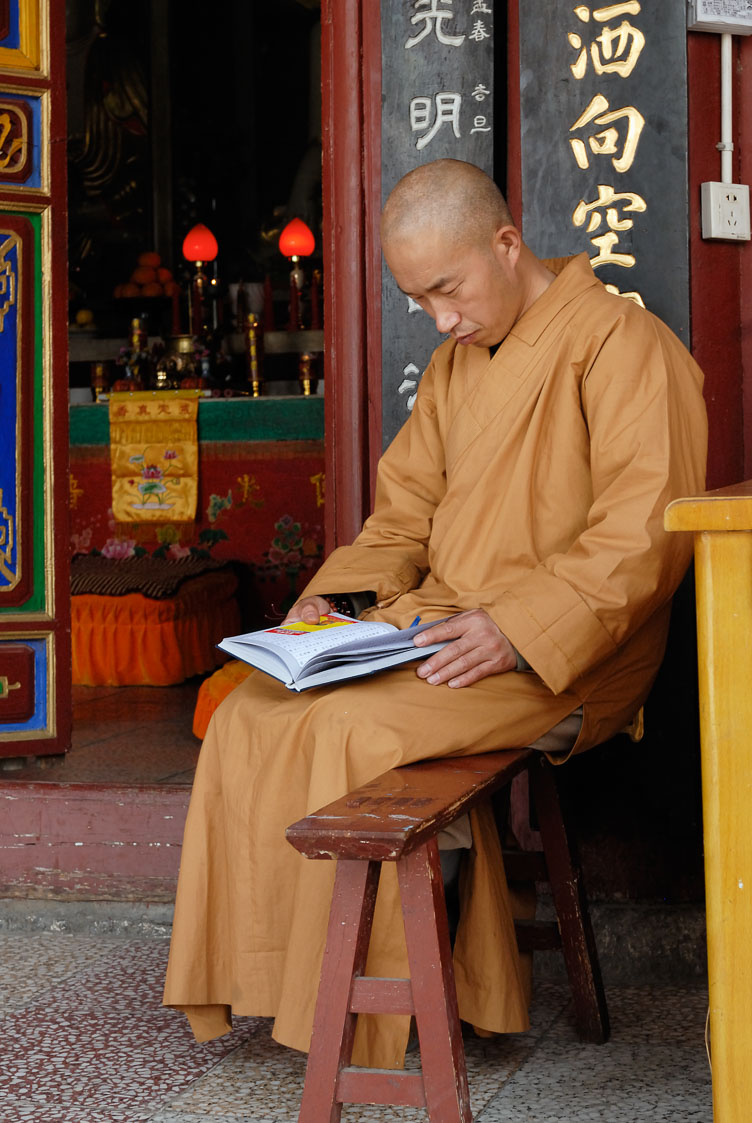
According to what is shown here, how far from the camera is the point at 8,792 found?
270 centimetres

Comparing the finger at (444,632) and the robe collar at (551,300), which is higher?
the robe collar at (551,300)

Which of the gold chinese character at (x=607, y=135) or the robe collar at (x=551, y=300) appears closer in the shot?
the robe collar at (x=551, y=300)

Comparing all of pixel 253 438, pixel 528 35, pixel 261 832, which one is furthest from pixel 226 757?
pixel 253 438

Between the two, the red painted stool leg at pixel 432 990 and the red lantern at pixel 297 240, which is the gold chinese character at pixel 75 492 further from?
the red painted stool leg at pixel 432 990

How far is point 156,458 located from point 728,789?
394cm

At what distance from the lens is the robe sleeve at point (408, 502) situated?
212cm

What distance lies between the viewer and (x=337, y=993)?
1350mm

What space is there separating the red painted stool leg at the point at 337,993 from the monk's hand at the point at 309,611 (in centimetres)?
65


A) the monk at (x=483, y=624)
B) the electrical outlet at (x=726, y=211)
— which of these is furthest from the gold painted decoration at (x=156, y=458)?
the monk at (x=483, y=624)

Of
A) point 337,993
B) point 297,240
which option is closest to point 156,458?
point 297,240

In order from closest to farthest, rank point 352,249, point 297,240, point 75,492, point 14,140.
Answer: point 352,249 → point 14,140 → point 75,492 → point 297,240

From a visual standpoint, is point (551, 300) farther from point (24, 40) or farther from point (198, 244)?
point (198, 244)

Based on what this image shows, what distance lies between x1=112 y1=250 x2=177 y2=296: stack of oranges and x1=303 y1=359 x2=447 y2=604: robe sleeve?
506 cm

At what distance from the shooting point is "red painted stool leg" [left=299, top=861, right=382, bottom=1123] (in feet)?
4.40
